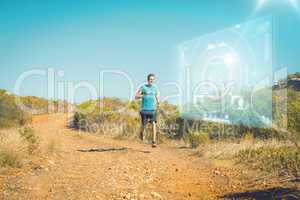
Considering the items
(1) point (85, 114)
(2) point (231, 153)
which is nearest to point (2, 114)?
(1) point (85, 114)

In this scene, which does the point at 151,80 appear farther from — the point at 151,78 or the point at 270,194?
the point at 270,194

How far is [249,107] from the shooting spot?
10234mm

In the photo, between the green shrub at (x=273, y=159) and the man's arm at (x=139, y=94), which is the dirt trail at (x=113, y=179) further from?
the man's arm at (x=139, y=94)

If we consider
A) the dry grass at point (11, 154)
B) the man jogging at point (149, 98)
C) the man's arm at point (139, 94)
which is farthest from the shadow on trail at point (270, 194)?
the man's arm at point (139, 94)

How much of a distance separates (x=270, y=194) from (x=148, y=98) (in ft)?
15.7

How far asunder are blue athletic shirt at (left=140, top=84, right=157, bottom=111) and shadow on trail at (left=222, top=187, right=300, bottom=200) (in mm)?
4426

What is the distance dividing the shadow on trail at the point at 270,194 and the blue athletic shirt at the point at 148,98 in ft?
14.5

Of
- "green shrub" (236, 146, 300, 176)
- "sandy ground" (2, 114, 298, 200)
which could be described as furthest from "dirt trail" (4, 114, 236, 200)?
"green shrub" (236, 146, 300, 176)

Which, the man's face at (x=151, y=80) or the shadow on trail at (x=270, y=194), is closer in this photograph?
the shadow on trail at (x=270, y=194)

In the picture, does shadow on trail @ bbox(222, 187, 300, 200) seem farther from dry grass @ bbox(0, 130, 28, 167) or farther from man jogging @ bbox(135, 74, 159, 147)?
man jogging @ bbox(135, 74, 159, 147)

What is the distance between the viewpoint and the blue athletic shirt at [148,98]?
8547 mm

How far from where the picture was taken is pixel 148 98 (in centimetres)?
855

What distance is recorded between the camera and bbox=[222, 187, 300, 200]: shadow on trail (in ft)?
13.0

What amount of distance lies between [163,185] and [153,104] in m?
3.95
